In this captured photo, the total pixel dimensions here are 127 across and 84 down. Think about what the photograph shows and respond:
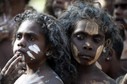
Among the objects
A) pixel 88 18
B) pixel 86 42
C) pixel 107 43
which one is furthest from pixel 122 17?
pixel 86 42

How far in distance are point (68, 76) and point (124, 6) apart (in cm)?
210

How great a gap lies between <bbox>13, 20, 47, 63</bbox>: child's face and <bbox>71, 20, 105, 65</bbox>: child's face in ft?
0.81

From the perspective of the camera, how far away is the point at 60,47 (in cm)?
408

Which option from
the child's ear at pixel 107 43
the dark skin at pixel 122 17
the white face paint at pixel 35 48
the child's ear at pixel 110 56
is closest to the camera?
the white face paint at pixel 35 48

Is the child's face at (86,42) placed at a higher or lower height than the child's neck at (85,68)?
higher

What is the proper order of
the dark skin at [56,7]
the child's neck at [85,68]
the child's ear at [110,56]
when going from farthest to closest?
the dark skin at [56,7] < the child's ear at [110,56] < the child's neck at [85,68]

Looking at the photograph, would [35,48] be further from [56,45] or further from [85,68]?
[85,68]

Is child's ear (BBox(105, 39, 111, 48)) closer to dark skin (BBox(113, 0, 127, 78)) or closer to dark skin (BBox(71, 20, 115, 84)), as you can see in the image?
dark skin (BBox(71, 20, 115, 84))

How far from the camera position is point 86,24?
4.16 m

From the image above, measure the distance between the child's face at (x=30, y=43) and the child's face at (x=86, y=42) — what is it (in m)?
0.25

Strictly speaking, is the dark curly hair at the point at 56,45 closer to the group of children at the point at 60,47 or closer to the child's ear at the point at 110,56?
the group of children at the point at 60,47

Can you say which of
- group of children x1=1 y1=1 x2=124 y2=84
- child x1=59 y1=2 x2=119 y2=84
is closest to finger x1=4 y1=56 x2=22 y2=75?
group of children x1=1 y1=1 x2=124 y2=84

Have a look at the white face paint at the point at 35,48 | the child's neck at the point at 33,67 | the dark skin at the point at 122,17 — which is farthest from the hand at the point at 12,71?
the dark skin at the point at 122,17

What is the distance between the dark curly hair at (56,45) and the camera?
159 inches
